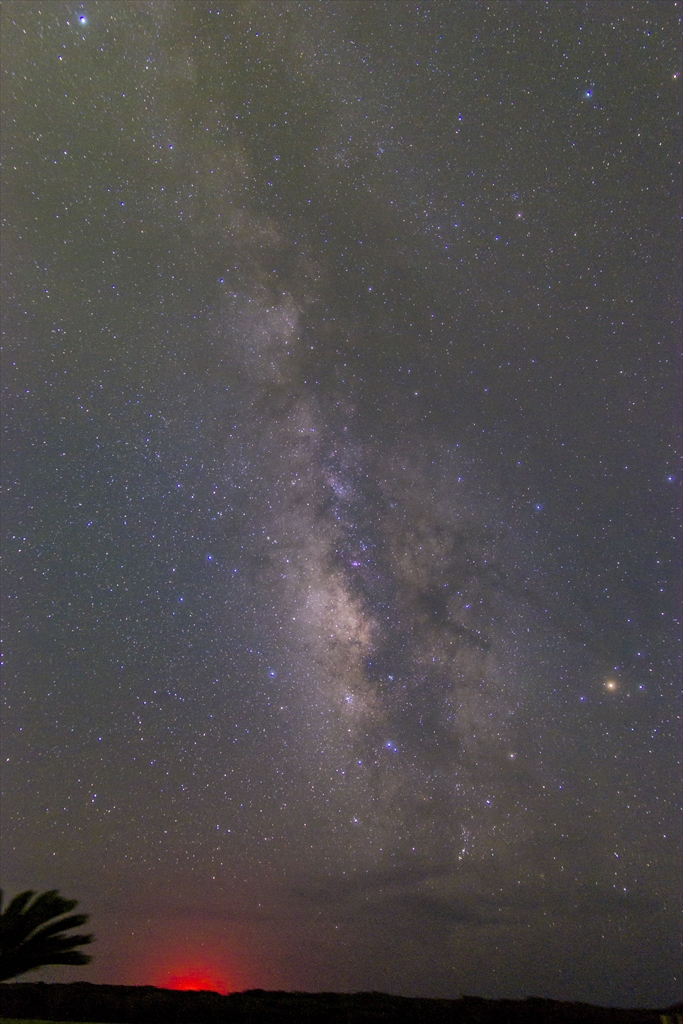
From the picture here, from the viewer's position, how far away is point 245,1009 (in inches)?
439

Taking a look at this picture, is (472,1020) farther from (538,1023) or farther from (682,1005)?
(682,1005)

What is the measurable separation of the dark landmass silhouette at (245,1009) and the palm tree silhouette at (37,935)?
0.45 metres

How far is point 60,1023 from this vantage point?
34.0 ft

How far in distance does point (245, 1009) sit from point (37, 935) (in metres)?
3.35

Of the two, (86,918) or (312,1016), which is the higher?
(86,918)

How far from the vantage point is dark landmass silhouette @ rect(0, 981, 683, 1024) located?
10.7 metres

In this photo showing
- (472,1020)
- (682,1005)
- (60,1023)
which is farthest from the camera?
(472,1020)

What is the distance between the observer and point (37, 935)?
449 inches

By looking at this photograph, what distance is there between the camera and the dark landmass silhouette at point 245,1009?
1068 centimetres

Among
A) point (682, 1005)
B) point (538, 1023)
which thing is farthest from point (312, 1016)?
point (682, 1005)

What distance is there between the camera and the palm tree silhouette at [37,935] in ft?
36.8

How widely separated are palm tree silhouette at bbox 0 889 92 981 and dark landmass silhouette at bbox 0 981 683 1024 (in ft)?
1.49

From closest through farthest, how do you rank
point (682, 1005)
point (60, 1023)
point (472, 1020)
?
1. point (682, 1005)
2. point (60, 1023)
3. point (472, 1020)

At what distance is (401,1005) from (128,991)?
4204 mm
